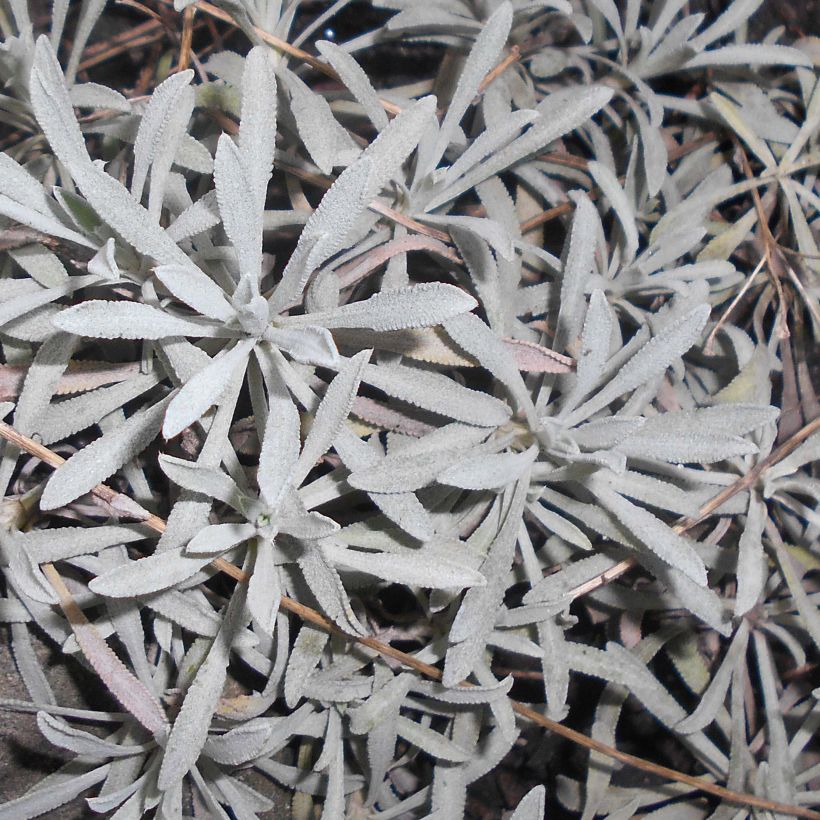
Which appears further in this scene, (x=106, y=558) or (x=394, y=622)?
(x=394, y=622)

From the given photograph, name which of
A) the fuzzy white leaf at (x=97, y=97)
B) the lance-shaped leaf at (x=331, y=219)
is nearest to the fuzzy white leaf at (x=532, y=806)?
the lance-shaped leaf at (x=331, y=219)

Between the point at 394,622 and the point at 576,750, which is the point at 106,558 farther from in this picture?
the point at 576,750

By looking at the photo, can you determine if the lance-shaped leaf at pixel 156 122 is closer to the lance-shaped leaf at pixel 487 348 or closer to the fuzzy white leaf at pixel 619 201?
the lance-shaped leaf at pixel 487 348

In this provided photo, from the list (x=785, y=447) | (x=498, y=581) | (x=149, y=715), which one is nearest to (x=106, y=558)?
(x=149, y=715)

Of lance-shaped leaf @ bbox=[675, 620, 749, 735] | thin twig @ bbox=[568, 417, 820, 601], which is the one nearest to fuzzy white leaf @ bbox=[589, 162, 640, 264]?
thin twig @ bbox=[568, 417, 820, 601]

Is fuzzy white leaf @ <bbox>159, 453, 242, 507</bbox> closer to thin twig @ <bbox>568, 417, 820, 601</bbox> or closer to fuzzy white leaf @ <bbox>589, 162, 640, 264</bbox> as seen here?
thin twig @ <bbox>568, 417, 820, 601</bbox>

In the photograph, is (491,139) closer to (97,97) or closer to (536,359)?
(536,359)
